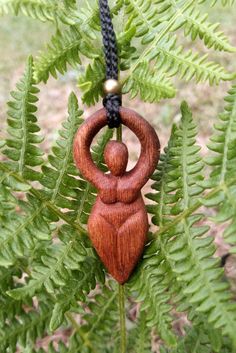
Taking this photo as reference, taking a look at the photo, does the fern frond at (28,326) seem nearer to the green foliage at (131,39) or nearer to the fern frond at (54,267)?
the fern frond at (54,267)

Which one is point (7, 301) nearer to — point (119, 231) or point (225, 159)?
point (119, 231)

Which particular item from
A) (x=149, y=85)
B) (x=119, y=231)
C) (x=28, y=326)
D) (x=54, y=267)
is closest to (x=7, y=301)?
(x=28, y=326)

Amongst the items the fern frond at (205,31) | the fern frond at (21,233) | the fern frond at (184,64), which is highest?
the fern frond at (205,31)

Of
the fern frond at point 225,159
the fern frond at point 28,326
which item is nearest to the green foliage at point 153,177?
the fern frond at point 225,159

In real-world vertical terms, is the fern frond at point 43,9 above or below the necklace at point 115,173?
above

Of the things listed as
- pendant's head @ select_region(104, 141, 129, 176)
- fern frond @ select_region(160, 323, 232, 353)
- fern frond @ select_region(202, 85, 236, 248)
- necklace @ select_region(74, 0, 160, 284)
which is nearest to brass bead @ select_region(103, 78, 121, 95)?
necklace @ select_region(74, 0, 160, 284)

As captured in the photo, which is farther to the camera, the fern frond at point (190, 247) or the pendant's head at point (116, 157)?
the pendant's head at point (116, 157)

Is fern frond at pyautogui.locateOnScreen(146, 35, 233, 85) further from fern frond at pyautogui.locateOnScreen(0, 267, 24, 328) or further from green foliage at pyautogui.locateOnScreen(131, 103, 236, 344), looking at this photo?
fern frond at pyautogui.locateOnScreen(0, 267, 24, 328)
